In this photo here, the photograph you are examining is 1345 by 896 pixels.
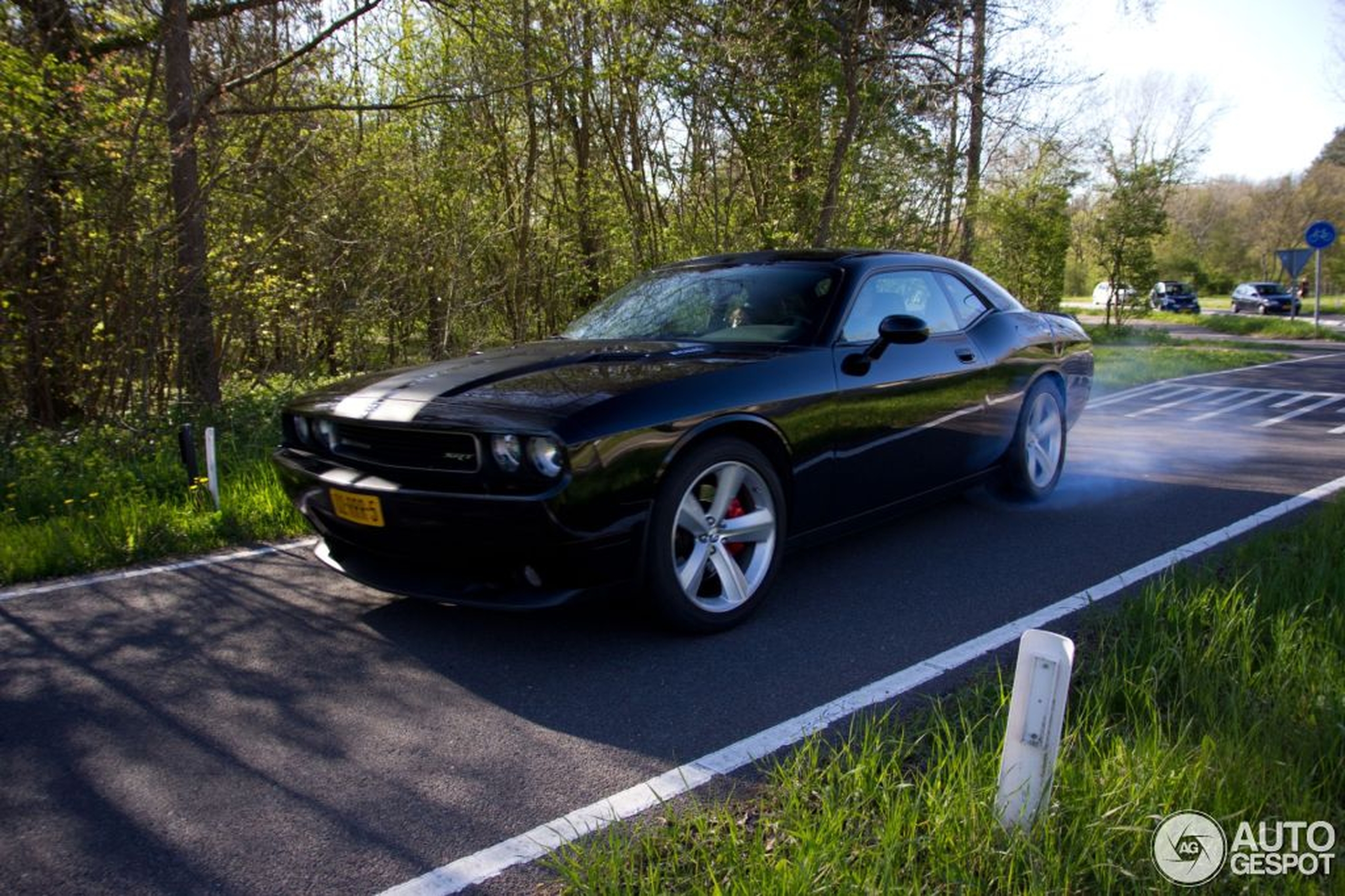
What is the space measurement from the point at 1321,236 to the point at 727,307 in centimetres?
2178

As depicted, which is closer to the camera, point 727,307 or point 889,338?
point 889,338

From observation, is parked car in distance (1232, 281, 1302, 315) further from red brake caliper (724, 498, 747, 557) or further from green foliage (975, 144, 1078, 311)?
red brake caliper (724, 498, 747, 557)

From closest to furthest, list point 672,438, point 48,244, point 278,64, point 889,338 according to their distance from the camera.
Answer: point 672,438 → point 889,338 → point 48,244 → point 278,64

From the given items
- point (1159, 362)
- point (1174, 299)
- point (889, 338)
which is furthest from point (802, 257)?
point (1174, 299)

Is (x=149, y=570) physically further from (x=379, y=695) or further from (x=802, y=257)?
(x=802, y=257)

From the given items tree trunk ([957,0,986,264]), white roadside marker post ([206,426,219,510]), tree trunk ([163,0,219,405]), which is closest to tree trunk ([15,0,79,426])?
tree trunk ([163,0,219,405])

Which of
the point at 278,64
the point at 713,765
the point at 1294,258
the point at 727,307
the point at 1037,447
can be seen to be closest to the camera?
the point at 713,765

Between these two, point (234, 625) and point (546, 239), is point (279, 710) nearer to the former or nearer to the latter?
point (234, 625)

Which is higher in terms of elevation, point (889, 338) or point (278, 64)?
point (278, 64)

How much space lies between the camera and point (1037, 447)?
18.4 feet

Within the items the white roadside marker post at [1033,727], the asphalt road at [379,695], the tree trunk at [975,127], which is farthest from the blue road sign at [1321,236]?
the white roadside marker post at [1033,727]

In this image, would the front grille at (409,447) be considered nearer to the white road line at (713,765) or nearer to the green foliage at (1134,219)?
the white road line at (713,765)

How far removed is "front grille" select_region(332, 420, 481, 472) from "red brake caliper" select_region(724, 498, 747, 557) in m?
1.03

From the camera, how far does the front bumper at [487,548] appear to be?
3021 millimetres
